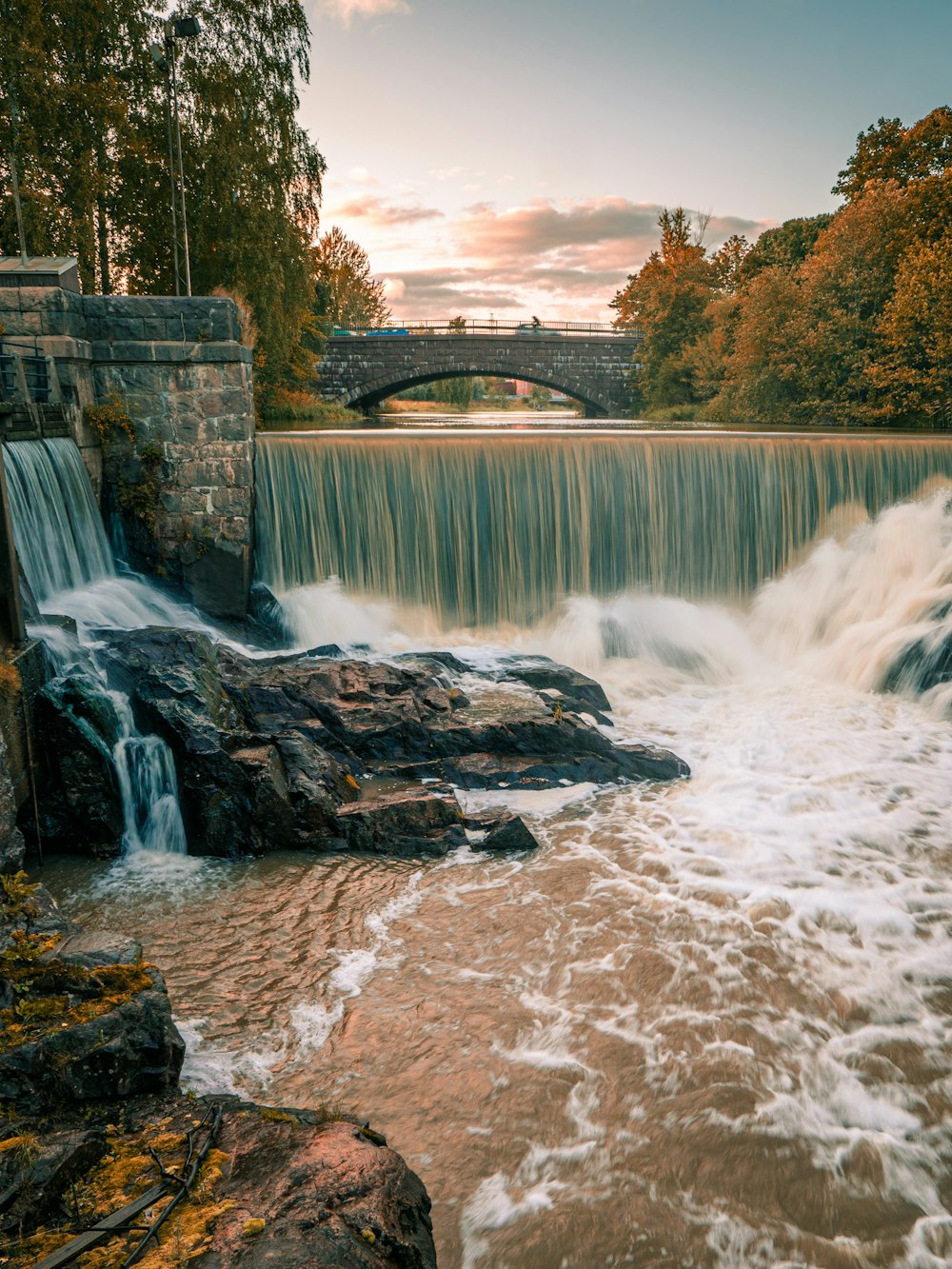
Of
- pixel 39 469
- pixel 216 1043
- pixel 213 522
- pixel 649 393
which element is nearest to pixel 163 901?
pixel 216 1043

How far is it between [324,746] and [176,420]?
20.8ft

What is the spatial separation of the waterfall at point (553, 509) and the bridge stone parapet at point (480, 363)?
20.4 metres

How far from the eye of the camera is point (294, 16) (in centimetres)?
2297

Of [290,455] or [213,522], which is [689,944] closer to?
[213,522]

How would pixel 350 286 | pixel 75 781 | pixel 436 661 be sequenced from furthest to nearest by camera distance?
1. pixel 350 286
2. pixel 436 661
3. pixel 75 781

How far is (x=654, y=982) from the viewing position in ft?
20.7

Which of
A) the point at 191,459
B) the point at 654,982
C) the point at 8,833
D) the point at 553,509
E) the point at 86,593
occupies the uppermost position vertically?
the point at 191,459

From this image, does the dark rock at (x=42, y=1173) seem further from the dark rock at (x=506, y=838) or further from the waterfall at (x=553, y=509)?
the waterfall at (x=553, y=509)

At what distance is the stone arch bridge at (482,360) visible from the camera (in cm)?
3600

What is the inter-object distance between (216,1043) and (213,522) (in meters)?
9.40

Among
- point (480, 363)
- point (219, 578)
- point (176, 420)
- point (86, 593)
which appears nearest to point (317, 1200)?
point (86, 593)

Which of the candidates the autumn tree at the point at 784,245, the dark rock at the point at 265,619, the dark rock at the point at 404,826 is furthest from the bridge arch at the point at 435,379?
the dark rock at the point at 404,826

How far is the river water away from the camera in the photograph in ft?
15.1

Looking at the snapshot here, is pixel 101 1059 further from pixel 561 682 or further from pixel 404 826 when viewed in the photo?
pixel 561 682
